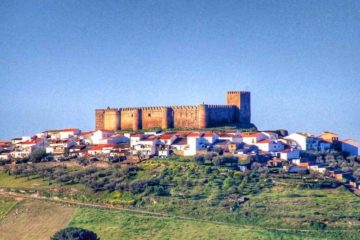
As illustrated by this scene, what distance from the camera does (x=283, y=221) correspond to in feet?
120

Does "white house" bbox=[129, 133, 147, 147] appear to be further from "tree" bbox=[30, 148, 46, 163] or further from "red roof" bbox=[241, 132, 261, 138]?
"red roof" bbox=[241, 132, 261, 138]

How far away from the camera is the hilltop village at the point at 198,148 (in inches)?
1972

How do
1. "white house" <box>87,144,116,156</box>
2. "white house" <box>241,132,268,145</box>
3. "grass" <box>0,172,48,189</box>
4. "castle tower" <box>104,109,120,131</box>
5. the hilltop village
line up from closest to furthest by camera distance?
"grass" <box>0,172,48,189</box> < the hilltop village < "white house" <box>241,132,268,145</box> < "white house" <box>87,144,116,156</box> < "castle tower" <box>104,109,120,131</box>

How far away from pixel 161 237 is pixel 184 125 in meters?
29.3

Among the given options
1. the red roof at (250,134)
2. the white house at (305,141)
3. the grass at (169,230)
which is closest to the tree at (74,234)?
the grass at (169,230)

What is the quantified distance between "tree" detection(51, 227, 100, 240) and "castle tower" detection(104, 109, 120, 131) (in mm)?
32500

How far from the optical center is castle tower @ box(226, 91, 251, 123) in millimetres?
63969

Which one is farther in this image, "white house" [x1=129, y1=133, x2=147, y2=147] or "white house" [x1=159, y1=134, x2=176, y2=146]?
"white house" [x1=129, y1=133, x2=147, y2=147]

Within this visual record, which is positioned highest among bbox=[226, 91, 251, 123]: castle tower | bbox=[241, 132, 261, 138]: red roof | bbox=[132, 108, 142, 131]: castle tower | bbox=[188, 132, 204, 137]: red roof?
bbox=[226, 91, 251, 123]: castle tower

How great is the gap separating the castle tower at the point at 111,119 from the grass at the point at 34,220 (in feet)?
79.8

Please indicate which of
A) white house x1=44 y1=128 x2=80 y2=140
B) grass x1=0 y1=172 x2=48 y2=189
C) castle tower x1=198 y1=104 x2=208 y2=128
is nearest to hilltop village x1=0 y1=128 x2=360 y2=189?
white house x1=44 y1=128 x2=80 y2=140

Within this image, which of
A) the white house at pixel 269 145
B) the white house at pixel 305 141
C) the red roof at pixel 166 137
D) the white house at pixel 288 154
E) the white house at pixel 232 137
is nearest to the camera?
the white house at pixel 288 154

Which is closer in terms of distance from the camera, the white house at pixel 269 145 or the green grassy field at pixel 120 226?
the green grassy field at pixel 120 226

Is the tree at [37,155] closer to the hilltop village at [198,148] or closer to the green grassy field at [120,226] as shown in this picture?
the hilltop village at [198,148]
